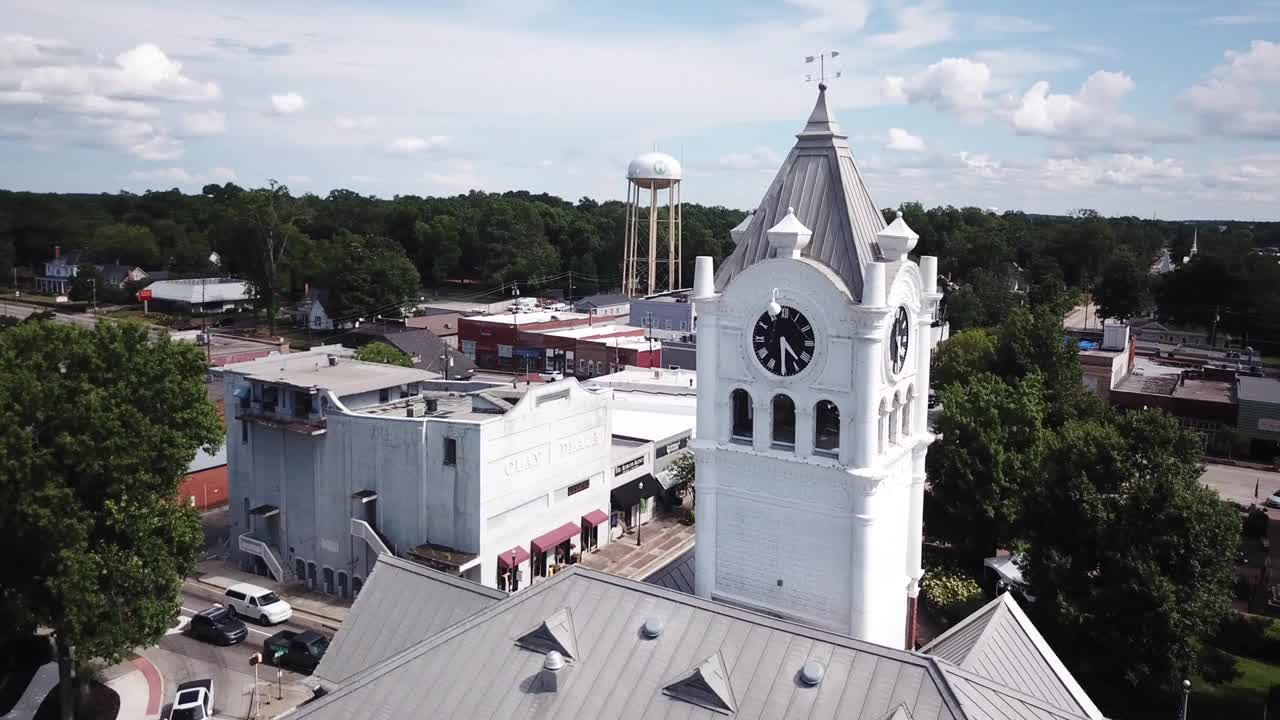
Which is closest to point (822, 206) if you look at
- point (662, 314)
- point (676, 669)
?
point (676, 669)

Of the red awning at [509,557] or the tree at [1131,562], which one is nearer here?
the tree at [1131,562]

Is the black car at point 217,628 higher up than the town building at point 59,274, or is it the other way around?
the town building at point 59,274

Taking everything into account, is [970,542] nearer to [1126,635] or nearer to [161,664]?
[1126,635]

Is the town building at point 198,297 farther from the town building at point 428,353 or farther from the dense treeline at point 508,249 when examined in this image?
the town building at point 428,353

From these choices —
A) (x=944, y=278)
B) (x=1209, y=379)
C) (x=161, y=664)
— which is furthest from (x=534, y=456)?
(x=944, y=278)

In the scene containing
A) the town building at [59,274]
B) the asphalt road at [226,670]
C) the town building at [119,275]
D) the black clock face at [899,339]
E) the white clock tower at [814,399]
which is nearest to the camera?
the white clock tower at [814,399]

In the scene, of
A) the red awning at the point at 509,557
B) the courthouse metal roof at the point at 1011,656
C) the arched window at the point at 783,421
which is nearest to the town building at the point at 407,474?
the red awning at the point at 509,557
